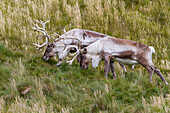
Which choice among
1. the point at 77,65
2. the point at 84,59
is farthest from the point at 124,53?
the point at 77,65

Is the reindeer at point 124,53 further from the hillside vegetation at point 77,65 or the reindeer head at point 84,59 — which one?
the hillside vegetation at point 77,65

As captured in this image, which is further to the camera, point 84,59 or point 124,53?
point 84,59

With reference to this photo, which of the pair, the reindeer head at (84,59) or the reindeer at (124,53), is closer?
the reindeer at (124,53)

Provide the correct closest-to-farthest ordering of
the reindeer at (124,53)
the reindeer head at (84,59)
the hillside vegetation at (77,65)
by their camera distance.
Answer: the hillside vegetation at (77,65), the reindeer at (124,53), the reindeer head at (84,59)

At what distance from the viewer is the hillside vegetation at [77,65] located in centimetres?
585

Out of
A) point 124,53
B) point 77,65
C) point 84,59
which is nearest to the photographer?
point 124,53

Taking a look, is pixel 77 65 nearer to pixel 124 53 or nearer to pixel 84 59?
pixel 84 59

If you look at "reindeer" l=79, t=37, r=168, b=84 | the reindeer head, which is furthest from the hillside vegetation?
"reindeer" l=79, t=37, r=168, b=84

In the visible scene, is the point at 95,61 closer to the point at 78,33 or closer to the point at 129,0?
the point at 78,33

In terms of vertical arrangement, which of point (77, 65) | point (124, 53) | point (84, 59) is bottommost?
point (77, 65)

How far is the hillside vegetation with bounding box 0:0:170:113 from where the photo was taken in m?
5.85

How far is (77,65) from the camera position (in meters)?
9.41

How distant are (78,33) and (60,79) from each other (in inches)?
92.1

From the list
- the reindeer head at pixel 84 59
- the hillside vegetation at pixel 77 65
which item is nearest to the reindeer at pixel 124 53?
the reindeer head at pixel 84 59
